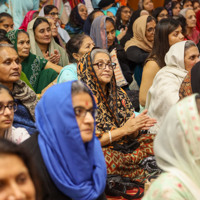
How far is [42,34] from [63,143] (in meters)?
3.18

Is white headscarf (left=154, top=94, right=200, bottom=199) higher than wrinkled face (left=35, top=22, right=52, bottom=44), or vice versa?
white headscarf (left=154, top=94, right=200, bottom=199)

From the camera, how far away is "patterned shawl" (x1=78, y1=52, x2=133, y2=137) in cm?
300

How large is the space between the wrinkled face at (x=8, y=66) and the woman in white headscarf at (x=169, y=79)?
1218 millimetres

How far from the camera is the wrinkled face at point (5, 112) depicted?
2373 mm

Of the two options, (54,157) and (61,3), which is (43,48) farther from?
(54,157)

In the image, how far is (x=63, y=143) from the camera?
1830 mm

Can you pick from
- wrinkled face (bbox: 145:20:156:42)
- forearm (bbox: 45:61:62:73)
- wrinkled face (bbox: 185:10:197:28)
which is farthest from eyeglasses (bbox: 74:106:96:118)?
wrinkled face (bbox: 185:10:197:28)

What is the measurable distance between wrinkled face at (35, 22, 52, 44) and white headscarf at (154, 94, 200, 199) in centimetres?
354

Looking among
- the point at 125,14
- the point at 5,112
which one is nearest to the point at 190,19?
the point at 125,14

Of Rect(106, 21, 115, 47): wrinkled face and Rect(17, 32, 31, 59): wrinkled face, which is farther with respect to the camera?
Rect(106, 21, 115, 47): wrinkled face

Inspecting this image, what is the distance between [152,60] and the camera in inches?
156

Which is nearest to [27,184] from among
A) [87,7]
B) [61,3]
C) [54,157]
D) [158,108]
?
[54,157]

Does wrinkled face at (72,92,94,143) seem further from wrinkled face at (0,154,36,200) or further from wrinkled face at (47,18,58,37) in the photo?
wrinkled face at (47,18,58,37)

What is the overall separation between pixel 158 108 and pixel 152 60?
2.22 feet
